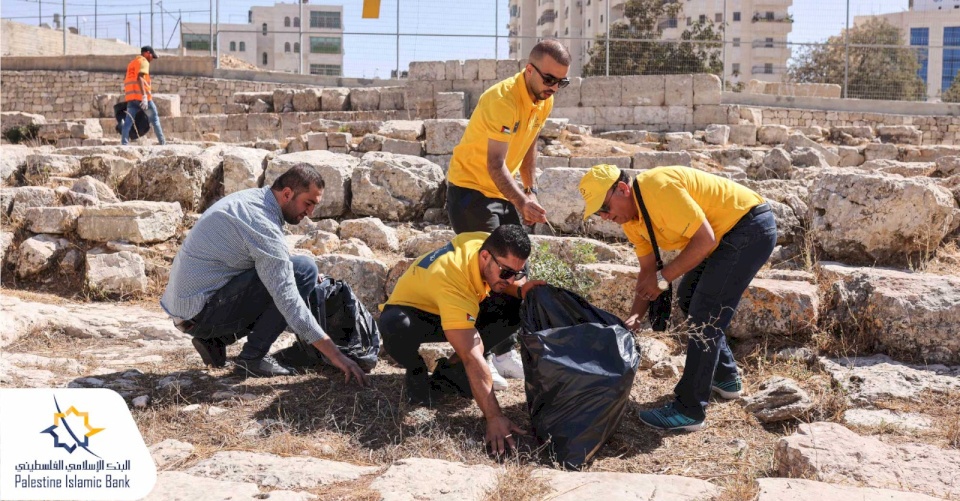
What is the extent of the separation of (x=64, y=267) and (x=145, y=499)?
476cm

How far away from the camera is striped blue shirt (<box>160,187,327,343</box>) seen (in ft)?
13.4

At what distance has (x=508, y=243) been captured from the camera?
373cm

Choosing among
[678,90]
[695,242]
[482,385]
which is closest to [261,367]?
[482,385]

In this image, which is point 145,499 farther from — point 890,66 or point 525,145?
point 890,66

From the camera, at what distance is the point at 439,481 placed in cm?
318

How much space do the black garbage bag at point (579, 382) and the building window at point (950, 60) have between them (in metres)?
22.8

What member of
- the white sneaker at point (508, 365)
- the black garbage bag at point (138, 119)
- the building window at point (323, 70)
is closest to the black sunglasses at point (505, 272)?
the white sneaker at point (508, 365)

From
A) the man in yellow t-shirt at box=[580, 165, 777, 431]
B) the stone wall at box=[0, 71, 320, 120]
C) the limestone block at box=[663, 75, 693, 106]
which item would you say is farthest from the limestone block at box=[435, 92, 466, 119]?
the man in yellow t-shirt at box=[580, 165, 777, 431]

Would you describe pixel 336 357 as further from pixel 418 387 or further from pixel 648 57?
pixel 648 57

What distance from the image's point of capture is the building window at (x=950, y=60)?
29.3 metres

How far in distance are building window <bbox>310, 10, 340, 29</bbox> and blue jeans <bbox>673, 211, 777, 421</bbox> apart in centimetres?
5808

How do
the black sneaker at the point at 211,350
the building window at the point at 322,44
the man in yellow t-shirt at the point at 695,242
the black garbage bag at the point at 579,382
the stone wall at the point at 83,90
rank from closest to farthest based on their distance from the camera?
the black garbage bag at the point at 579,382 < the man in yellow t-shirt at the point at 695,242 < the black sneaker at the point at 211,350 < the stone wall at the point at 83,90 < the building window at the point at 322,44

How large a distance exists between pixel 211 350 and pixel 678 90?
13314 mm

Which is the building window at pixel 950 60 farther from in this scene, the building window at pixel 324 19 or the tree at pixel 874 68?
the building window at pixel 324 19
